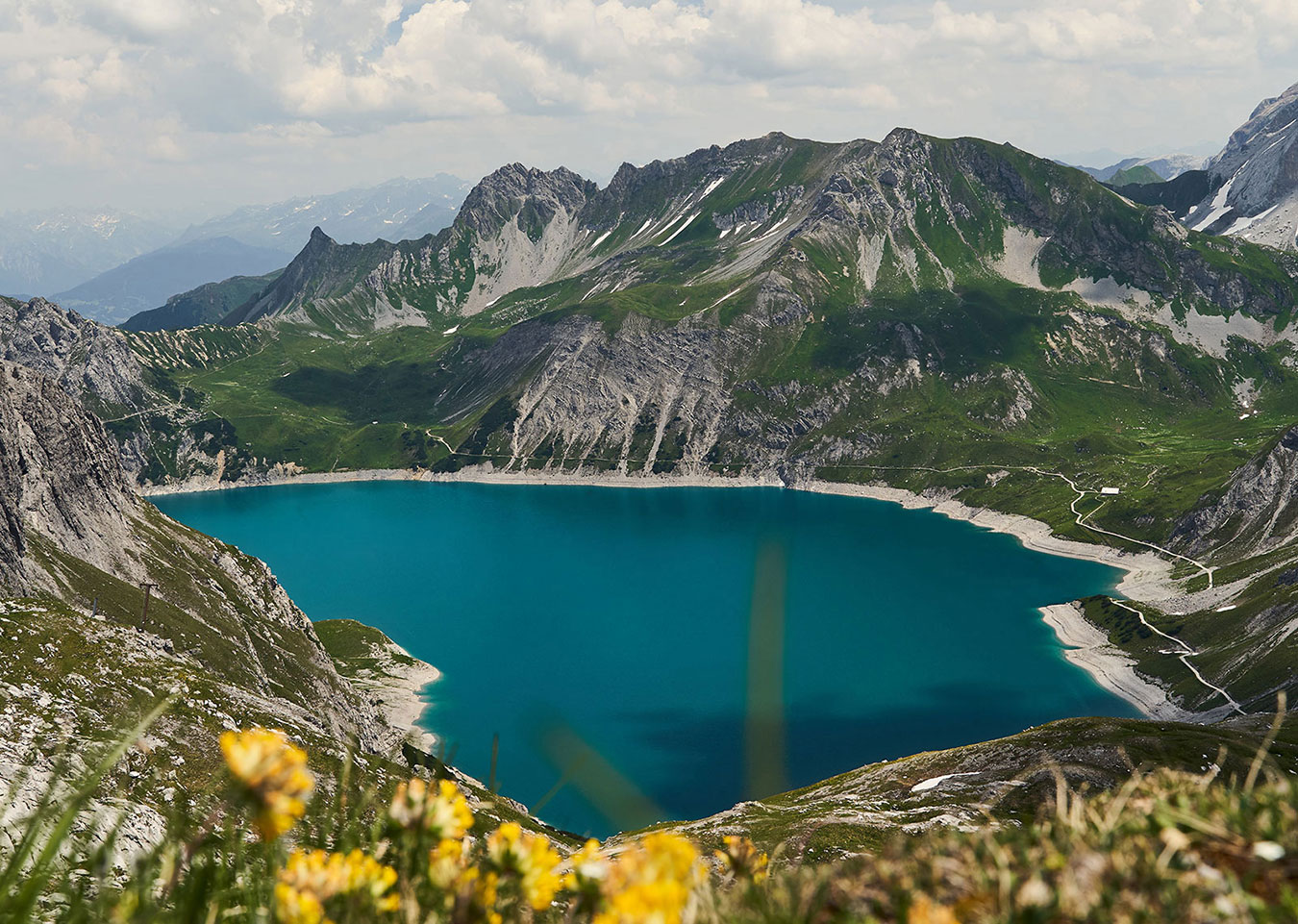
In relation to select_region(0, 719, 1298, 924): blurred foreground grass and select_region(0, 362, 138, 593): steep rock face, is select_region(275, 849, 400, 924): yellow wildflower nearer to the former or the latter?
select_region(0, 719, 1298, 924): blurred foreground grass

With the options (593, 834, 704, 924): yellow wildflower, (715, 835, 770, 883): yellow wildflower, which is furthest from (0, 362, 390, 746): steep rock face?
(593, 834, 704, 924): yellow wildflower

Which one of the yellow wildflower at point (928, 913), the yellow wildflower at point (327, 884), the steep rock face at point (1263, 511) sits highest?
the steep rock face at point (1263, 511)

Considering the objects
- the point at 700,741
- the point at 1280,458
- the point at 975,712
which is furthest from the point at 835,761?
the point at 1280,458

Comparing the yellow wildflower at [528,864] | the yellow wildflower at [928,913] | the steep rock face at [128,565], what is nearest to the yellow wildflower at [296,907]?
the yellow wildflower at [528,864]

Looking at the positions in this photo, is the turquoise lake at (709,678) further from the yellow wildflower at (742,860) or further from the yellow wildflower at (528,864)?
the yellow wildflower at (528,864)

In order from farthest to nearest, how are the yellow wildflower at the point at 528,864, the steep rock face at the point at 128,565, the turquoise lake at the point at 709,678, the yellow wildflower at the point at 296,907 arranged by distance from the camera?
1. the turquoise lake at the point at 709,678
2. the steep rock face at the point at 128,565
3. the yellow wildflower at the point at 528,864
4. the yellow wildflower at the point at 296,907
